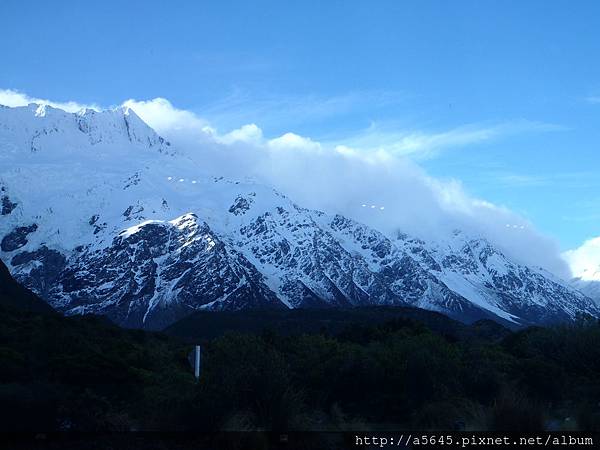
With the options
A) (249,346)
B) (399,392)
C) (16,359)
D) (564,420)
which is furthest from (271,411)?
(16,359)

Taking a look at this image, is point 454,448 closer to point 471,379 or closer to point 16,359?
point 471,379

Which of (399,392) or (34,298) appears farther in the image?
(34,298)

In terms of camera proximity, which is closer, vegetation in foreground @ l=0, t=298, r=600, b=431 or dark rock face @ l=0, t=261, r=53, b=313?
vegetation in foreground @ l=0, t=298, r=600, b=431

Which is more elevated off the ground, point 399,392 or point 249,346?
point 249,346

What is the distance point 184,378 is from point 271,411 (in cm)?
421

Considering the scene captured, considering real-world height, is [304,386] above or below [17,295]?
above

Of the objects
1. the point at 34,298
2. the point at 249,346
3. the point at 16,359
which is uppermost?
the point at 249,346

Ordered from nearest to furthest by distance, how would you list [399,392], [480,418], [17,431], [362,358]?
[480,418] → [17,431] → [399,392] → [362,358]

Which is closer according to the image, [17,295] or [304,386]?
[304,386]

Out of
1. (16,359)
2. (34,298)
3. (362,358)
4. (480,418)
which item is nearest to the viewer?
(480,418)

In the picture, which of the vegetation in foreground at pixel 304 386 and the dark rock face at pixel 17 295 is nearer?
the vegetation in foreground at pixel 304 386

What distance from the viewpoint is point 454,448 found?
18.3m

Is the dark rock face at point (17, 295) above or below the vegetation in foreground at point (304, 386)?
below

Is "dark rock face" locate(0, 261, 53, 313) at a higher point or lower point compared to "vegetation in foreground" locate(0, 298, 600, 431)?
lower
